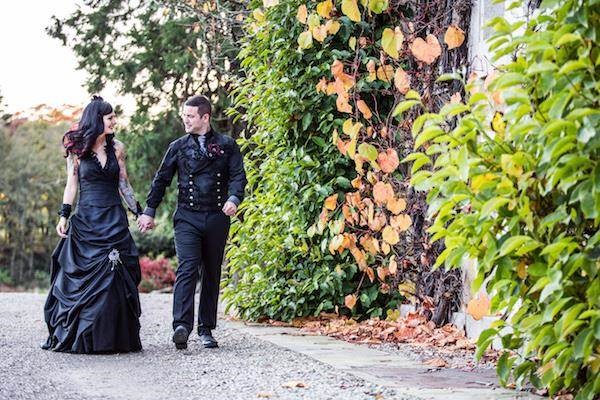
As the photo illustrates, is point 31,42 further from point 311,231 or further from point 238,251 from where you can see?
point 311,231

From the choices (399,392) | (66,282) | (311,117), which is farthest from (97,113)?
(399,392)

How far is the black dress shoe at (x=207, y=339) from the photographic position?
6754 millimetres

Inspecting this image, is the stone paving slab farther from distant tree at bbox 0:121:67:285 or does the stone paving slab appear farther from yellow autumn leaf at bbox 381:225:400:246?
distant tree at bbox 0:121:67:285

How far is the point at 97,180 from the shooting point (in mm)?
7039

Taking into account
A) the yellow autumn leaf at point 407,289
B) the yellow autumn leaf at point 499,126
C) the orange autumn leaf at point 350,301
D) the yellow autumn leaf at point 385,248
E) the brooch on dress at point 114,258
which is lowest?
the orange autumn leaf at point 350,301

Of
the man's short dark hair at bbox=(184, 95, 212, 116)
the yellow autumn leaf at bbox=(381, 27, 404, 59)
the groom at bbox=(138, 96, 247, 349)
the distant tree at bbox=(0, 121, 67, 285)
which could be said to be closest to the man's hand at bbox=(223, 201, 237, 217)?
the groom at bbox=(138, 96, 247, 349)

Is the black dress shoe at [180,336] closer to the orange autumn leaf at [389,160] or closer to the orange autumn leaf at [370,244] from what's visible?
the orange autumn leaf at [370,244]

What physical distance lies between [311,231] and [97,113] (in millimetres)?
1965

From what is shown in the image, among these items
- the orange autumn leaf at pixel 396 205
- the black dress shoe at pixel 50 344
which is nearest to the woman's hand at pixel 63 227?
the black dress shoe at pixel 50 344

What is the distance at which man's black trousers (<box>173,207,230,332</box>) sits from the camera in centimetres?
665

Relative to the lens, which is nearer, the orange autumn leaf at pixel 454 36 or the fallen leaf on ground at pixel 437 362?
the fallen leaf on ground at pixel 437 362

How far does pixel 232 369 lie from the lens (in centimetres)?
565

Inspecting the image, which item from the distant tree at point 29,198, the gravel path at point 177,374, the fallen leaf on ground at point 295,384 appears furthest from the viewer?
the distant tree at point 29,198

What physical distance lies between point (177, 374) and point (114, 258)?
1.64m
